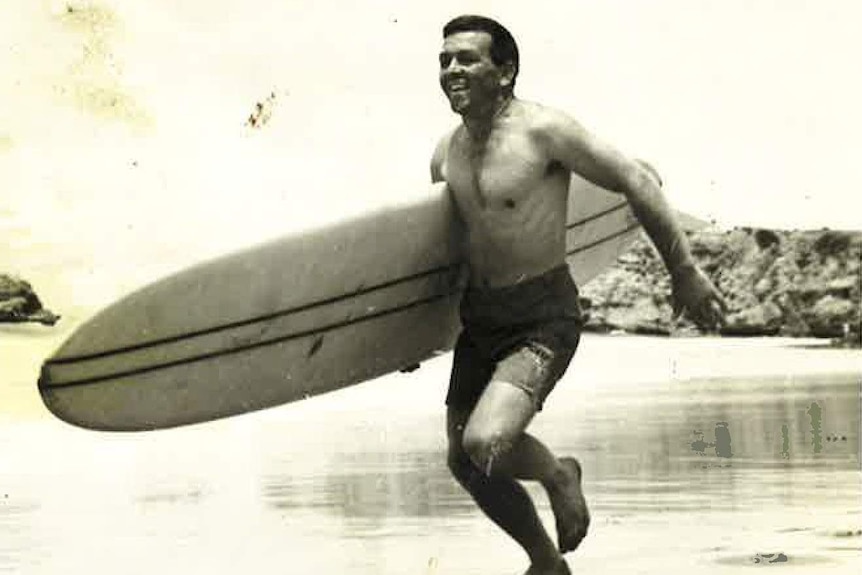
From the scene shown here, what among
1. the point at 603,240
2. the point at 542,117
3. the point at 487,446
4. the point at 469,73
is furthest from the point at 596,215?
the point at 487,446

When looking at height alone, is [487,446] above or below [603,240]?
below

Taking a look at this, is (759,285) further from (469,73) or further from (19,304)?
(469,73)

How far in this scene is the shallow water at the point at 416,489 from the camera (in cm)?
662

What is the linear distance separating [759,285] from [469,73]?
1063 centimetres

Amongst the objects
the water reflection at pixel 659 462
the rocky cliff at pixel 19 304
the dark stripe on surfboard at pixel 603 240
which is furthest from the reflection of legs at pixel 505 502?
the rocky cliff at pixel 19 304

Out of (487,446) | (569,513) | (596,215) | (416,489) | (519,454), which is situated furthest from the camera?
(416,489)

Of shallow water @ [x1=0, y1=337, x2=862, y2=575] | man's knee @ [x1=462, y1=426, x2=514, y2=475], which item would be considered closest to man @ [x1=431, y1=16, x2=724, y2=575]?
man's knee @ [x1=462, y1=426, x2=514, y2=475]

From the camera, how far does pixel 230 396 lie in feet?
22.5

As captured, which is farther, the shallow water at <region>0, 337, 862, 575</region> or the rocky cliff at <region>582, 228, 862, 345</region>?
the rocky cliff at <region>582, 228, 862, 345</region>

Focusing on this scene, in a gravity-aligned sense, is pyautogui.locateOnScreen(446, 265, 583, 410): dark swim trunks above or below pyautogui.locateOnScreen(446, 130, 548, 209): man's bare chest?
below

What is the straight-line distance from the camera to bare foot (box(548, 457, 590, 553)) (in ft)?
20.2

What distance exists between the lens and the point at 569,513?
6.16m

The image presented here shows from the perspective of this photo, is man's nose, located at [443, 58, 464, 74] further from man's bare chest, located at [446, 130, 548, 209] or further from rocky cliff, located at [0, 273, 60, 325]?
rocky cliff, located at [0, 273, 60, 325]

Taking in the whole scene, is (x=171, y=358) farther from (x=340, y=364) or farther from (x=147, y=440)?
(x=147, y=440)
